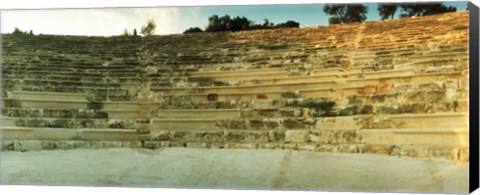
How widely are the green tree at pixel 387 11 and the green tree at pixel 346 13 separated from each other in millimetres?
136

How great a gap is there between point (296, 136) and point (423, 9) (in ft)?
5.40

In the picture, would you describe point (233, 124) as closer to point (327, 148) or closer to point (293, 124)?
point (293, 124)

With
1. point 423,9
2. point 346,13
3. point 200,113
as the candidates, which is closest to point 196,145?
point 200,113

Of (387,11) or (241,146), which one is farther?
(241,146)

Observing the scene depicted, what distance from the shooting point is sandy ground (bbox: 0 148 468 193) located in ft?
22.5

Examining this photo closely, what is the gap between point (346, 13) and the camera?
7.04 m

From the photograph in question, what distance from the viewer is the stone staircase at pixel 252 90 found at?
685cm

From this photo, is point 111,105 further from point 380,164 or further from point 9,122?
point 380,164

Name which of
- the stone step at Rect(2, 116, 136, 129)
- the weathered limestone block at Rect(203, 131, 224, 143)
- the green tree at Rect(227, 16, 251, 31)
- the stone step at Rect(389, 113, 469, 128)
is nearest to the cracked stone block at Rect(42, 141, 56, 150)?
the stone step at Rect(2, 116, 136, 129)

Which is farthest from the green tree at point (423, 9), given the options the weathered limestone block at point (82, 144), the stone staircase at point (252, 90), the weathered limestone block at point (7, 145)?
the weathered limestone block at point (7, 145)

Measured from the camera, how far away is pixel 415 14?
22.7ft

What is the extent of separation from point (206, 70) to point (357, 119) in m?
1.54

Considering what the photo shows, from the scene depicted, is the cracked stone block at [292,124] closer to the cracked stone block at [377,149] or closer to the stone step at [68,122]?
the cracked stone block at [377,149]

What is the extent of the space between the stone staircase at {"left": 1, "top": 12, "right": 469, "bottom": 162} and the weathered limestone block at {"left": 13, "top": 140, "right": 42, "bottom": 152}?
1 cm
